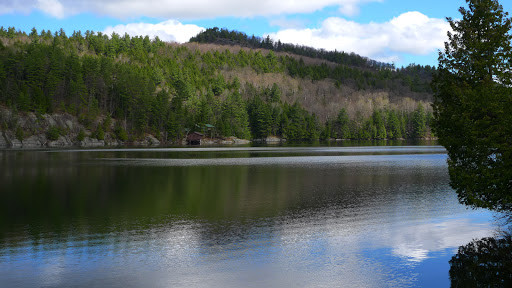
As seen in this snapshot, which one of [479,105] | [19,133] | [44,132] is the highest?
[479,105]

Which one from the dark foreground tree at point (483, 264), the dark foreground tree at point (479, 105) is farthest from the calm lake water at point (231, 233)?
the dark foreground tree at point (479, 105)

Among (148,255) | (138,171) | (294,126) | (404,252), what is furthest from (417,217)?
(294,126)

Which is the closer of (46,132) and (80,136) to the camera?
(46,132)

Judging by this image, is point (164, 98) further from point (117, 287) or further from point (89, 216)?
point (117, 287)

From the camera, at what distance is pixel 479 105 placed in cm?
1630

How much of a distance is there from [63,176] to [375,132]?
162m

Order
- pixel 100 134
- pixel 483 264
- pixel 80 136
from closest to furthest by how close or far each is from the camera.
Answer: pixel 483 264 → pixel 80 136 → pixel 100 134

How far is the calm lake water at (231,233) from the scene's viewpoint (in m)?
13.0

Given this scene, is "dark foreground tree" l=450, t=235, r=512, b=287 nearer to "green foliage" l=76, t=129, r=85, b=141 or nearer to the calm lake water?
the calm lake water

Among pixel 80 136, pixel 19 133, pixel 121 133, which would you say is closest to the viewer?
pixel 19 133

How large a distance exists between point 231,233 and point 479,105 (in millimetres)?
10761

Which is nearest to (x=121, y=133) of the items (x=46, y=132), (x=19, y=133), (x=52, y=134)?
(x=52, y=134)

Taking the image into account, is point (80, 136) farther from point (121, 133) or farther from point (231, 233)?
point (231, 233)

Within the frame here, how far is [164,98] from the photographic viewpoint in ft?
461
